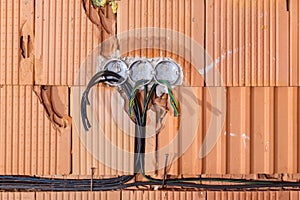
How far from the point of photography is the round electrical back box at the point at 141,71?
6.81 ft

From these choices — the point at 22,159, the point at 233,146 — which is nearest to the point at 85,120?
the point at 22,159

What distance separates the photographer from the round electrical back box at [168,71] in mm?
2074

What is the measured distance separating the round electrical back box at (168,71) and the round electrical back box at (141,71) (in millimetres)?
31

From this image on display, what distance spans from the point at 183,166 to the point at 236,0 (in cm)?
73

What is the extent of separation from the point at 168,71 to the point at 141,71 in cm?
11

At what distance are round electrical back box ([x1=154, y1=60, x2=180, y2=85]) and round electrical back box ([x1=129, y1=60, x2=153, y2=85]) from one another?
0.10ft

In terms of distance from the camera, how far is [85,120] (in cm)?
207

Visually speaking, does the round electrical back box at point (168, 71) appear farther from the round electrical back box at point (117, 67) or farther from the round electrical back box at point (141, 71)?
the round electrical back box at point (117, 67)

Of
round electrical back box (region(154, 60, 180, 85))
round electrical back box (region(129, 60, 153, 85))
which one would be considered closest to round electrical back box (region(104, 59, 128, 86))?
round electrical back box (region(129, 60, 153, 85))

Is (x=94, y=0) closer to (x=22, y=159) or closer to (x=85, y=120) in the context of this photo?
(x=85, y=120)

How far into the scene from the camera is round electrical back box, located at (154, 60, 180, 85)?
6.81 feet

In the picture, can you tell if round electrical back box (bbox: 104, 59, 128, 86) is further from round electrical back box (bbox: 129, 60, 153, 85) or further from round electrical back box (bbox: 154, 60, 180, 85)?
round electrical back box (bbox: 154, 60, 180, 85)

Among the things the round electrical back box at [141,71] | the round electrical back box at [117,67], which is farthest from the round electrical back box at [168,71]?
the round electrical back box at [117,67]

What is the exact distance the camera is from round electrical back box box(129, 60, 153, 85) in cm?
→ 207
